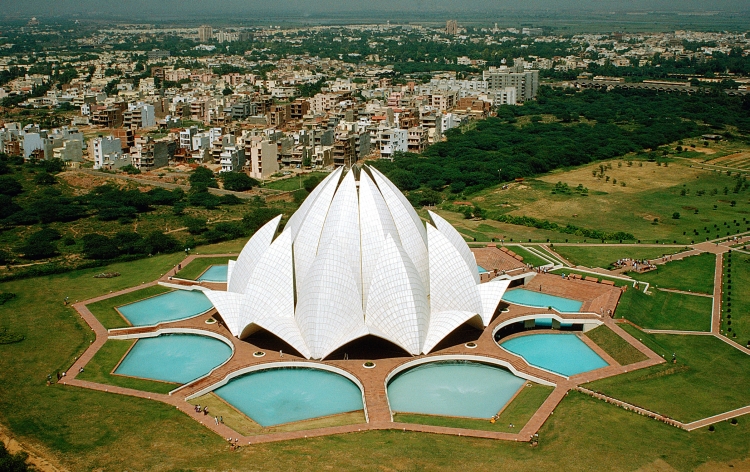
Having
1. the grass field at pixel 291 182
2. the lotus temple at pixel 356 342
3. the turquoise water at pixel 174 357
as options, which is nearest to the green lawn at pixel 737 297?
the lotus temple at pixel 356 342

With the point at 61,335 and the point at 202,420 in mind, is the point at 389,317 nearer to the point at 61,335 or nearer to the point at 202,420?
the point at 202,420

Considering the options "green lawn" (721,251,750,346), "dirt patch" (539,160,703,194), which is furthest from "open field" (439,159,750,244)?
"green lawn" (721,251,750,346)

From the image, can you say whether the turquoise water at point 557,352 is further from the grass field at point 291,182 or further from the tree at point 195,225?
the grass field at point 291,182

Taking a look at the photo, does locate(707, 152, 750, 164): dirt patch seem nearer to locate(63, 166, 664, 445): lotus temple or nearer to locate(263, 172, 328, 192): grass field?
locate(263, 172, 328, 192): grass field

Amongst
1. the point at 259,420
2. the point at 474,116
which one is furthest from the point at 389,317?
the point at 474,116

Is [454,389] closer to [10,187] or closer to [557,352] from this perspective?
[557,352]
